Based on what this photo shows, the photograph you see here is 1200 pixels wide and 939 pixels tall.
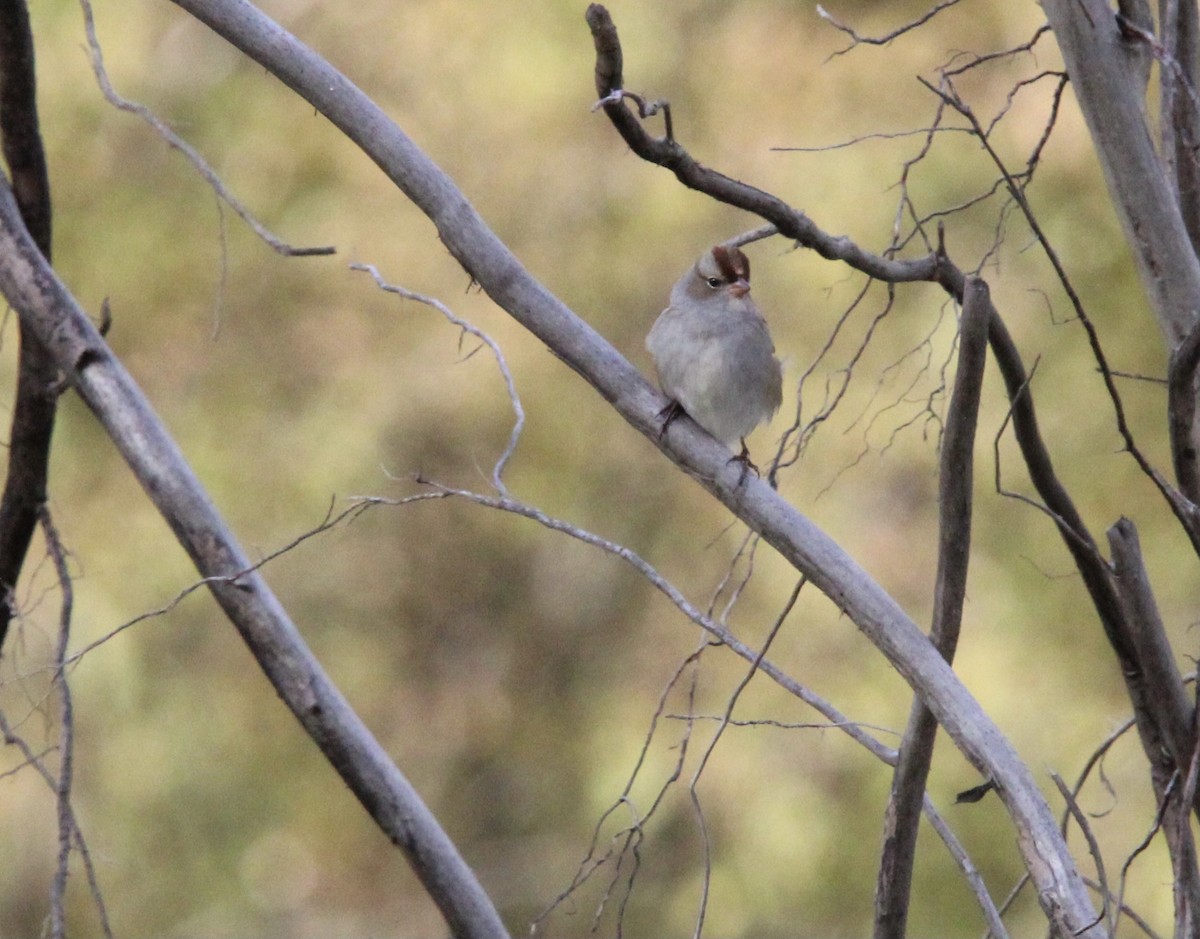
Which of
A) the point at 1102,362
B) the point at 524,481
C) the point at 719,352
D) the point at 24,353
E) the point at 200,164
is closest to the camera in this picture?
the point at 1102,362

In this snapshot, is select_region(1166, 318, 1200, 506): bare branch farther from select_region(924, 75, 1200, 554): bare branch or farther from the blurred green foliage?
the blurred green foliage

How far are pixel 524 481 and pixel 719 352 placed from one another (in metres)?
3.14

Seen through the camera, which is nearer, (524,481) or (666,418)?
(666,418)

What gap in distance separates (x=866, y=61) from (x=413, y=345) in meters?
A: 2.22

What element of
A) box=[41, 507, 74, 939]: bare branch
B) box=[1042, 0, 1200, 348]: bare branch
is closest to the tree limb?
box=[41, 507, 74, 939]: bare branch

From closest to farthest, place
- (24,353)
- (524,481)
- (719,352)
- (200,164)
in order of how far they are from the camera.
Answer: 1. (200,164)
2. (24,353)
3. (719,352)
4. (524,481)

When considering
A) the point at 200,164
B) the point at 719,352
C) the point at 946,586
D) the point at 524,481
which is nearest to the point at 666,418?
the point at 946,586

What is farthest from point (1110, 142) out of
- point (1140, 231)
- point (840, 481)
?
point (840, 481)

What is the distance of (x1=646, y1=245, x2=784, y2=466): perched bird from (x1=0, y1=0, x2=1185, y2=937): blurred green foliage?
2272mm

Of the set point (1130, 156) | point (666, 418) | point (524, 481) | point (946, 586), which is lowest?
point (946, 586)

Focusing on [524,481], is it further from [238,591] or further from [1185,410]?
[1185,410]

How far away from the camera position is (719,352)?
3.04m

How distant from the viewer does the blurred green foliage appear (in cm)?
568

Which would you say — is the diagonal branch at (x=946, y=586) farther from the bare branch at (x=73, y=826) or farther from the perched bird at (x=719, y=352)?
the perched bird at (x=719, y=352)
